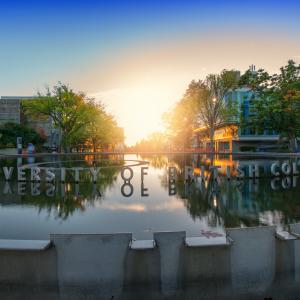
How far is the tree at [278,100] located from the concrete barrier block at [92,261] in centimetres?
4431

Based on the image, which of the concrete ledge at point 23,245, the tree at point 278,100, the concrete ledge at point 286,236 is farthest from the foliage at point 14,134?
the concrete ledge at point 286,236

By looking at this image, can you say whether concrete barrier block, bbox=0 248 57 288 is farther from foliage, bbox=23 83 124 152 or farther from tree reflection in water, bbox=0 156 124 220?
foliage, bbox=23 83 124 152

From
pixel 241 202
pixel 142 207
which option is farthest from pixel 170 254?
pixel 241 202

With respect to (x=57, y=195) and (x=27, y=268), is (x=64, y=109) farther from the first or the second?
(x=27, y=268)

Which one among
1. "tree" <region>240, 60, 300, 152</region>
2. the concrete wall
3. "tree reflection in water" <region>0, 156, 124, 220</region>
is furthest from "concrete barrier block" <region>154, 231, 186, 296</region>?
"tree" <region>240, 60, 300, 152</region>

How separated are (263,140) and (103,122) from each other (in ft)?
131

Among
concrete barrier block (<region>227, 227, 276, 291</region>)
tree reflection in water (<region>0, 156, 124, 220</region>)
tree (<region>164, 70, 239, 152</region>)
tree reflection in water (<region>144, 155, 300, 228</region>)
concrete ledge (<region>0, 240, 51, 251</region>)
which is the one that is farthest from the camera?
tree (<region>164, 70, 239, 152</region>)

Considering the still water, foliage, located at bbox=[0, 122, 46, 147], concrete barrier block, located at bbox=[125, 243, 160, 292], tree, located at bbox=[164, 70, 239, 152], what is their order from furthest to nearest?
foliage, located at bbox=[0, 122, 46, 147] < tree, located at bbox=[164, 70, 239, 152] < the still water < concrete barrier block, located at bbox=[125, 243, 160, 292]

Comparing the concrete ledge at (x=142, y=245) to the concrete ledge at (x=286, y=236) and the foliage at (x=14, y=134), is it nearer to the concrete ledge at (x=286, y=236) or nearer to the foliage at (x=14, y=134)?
the concrete ledge at (x=286, y=236)

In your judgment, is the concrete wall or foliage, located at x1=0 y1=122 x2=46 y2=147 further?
foliage, located at x1=0 y1=122 x2=46 y2=147

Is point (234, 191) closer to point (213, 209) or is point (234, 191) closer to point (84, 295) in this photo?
point (213, 209)

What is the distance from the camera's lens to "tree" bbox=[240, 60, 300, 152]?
4612cm

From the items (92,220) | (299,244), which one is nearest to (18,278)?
(92,220)

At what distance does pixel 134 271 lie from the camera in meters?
5.43
